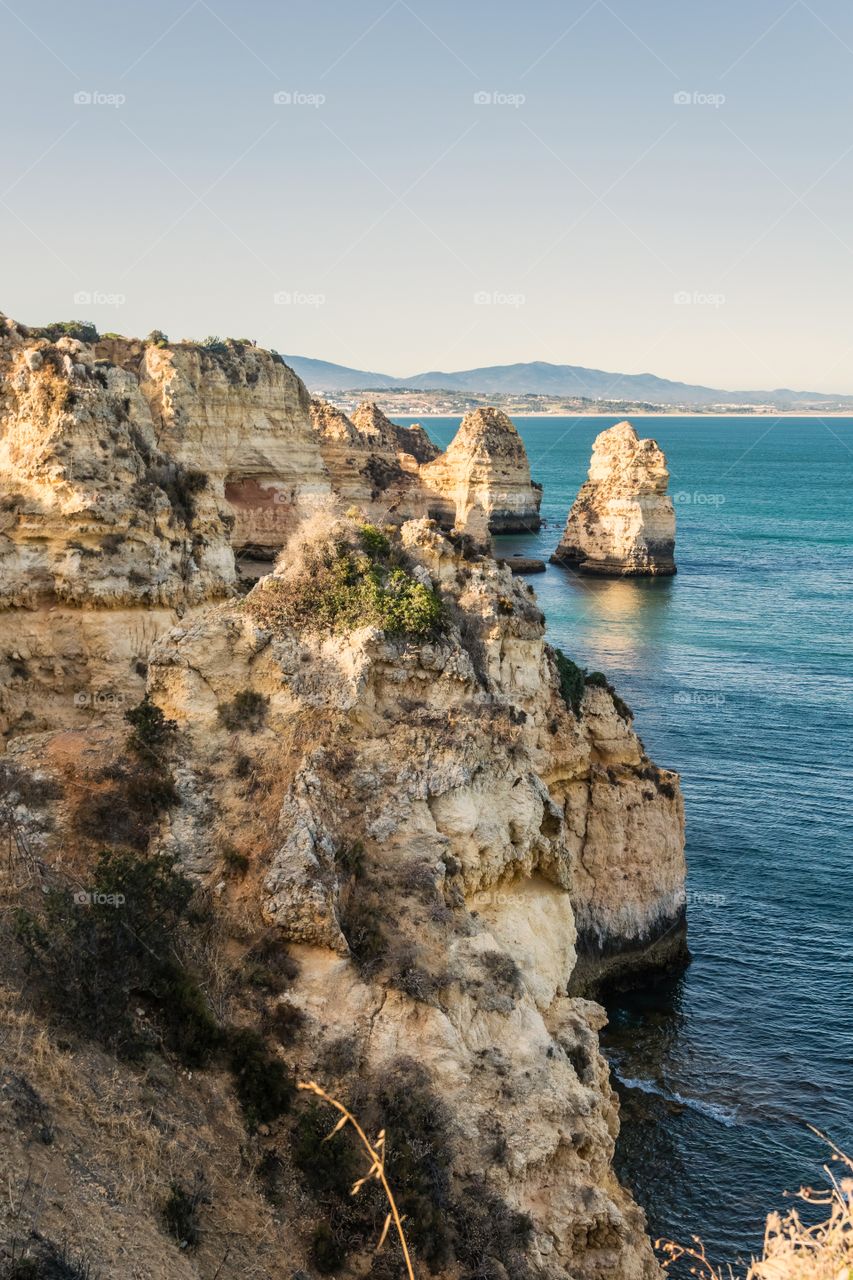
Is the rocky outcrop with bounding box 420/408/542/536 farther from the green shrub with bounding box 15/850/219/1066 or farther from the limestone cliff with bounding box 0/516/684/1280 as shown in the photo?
the green shrub with bounding box 15/850/219/1066

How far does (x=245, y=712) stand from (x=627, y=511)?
246ft

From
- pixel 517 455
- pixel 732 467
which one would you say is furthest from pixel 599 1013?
pixel 732 467

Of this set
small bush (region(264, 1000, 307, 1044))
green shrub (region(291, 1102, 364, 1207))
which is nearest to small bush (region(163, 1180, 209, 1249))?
green shrub (region(291, 1102, 364, 1207))

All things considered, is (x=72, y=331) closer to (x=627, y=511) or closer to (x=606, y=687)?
(x=606, y=687)

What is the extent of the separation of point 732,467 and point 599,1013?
629 feet

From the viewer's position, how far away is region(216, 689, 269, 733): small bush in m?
20.2

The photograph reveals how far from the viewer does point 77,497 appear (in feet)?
87.2

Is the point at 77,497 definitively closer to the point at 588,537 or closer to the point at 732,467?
the point at 588,537
